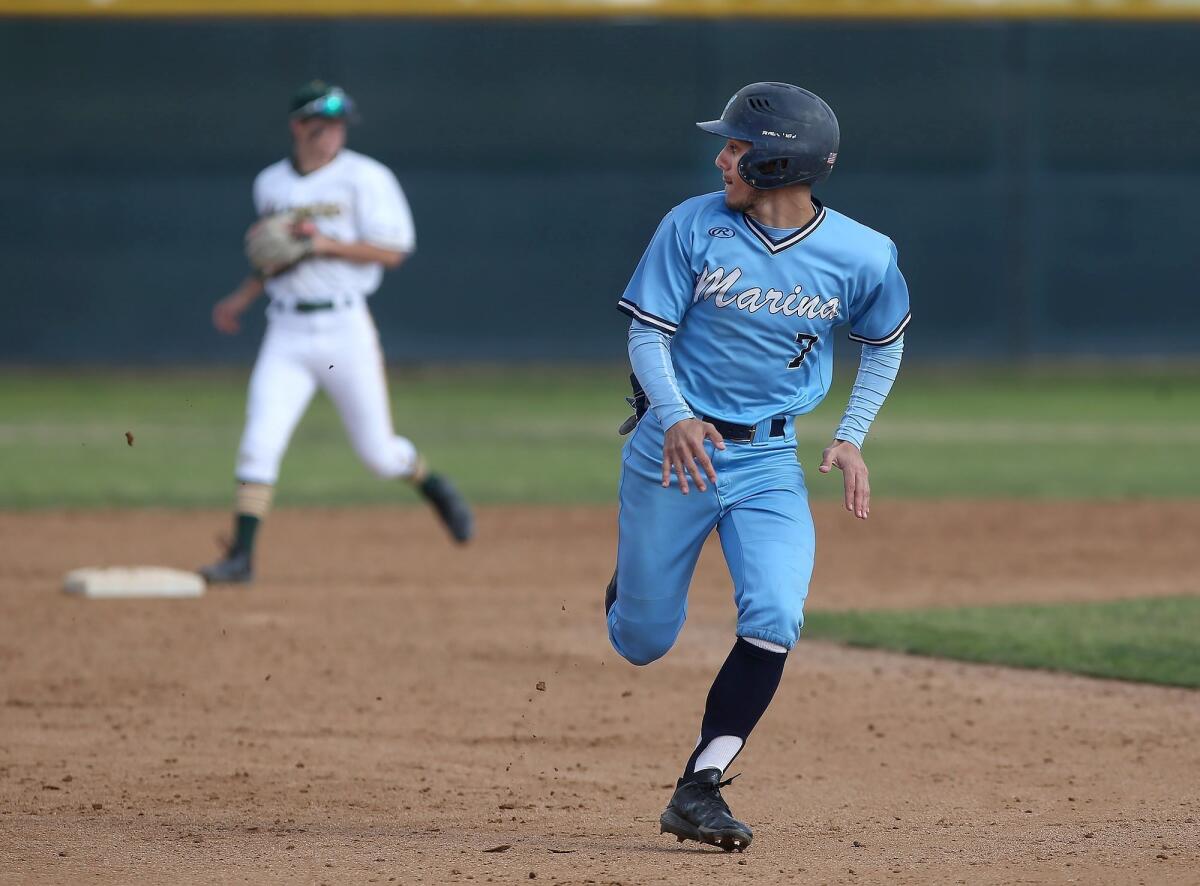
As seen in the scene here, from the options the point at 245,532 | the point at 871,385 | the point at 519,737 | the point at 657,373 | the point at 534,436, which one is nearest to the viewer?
the point at 657,373

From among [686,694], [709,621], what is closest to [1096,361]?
[709,621]

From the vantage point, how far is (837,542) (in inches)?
434

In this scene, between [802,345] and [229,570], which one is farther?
[229,570]

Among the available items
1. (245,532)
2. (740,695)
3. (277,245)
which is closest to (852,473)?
(740,695)

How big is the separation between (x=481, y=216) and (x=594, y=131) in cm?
163

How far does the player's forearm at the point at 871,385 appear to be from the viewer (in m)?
4.93

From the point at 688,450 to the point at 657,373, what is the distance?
0.78 feet

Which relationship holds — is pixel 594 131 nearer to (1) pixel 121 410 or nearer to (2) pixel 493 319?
(2) pixel 493 319

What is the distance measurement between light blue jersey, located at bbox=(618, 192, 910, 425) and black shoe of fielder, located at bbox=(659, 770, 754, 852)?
92cm

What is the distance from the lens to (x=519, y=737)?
20.4ft

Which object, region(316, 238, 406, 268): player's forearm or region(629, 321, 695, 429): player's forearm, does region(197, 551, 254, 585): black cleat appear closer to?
region(316, 238, 406, 268): player's forearm

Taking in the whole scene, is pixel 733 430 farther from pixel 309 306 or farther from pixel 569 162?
pixel 569 162

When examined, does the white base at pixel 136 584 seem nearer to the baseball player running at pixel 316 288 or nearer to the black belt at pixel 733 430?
the baseball player running at pixel 316 288

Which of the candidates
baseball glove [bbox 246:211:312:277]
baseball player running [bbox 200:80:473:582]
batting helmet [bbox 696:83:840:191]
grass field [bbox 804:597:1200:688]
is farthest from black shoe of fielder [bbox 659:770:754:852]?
baseball glove [bbox 246:211:312:277]
